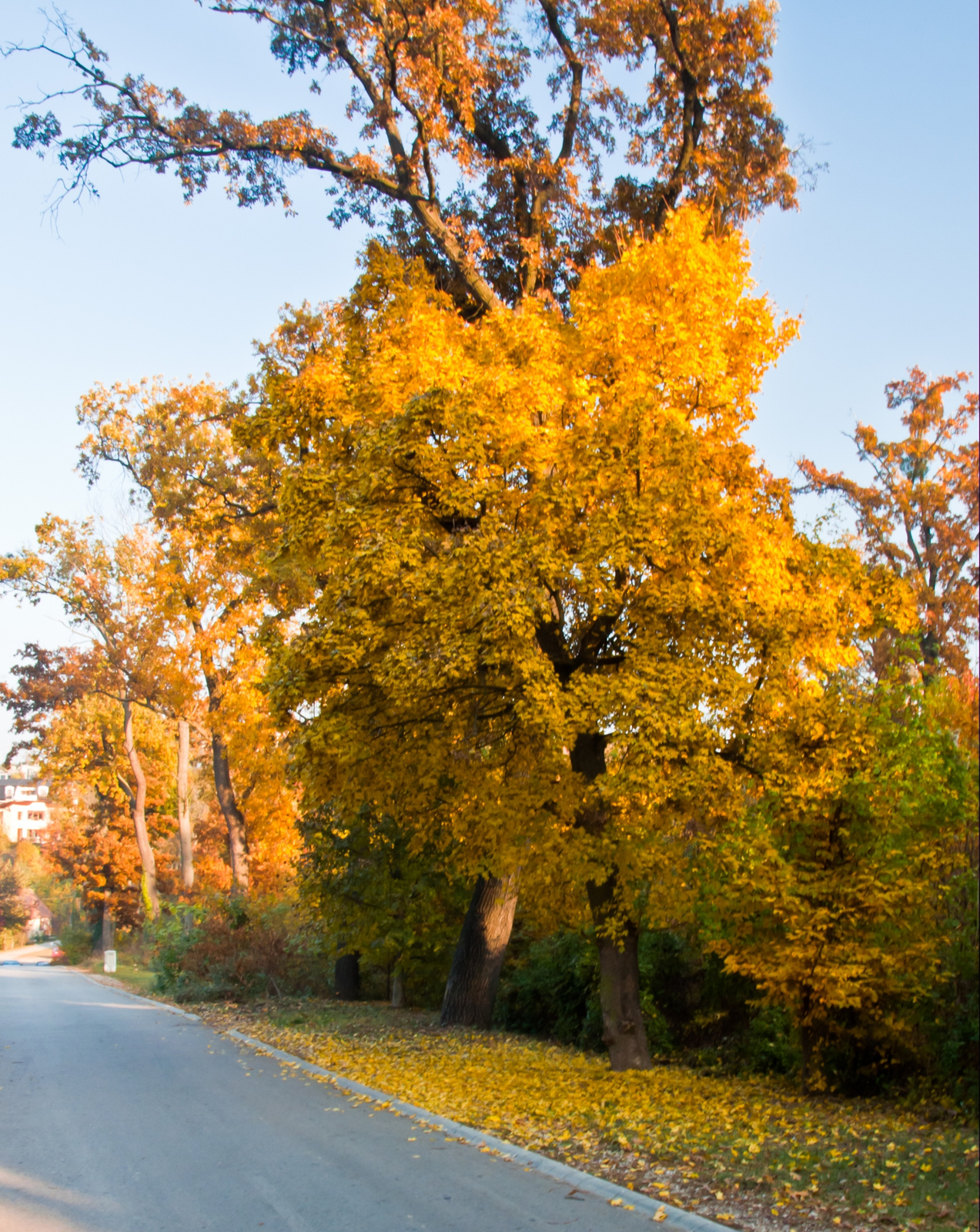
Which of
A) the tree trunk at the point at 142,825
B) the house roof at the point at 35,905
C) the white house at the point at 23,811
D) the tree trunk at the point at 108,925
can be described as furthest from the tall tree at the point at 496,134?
the white house at the point at 23,811

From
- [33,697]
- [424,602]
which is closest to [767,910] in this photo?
[424,602]

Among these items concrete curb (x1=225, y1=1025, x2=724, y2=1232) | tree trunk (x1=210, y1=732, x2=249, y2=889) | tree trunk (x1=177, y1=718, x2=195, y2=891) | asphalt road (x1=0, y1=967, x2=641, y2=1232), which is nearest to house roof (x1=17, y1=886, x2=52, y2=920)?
tree trunk (x1=177, y1=718, x2=195, y2=891)

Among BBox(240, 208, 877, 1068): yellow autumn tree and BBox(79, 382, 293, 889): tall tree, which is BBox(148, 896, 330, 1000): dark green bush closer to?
BBox(79, 382, 293, 889): tall tree

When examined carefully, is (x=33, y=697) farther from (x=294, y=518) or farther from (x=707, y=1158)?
(x=707, y=1158)

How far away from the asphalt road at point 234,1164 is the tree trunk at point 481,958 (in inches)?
181

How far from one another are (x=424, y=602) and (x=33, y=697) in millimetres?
34718

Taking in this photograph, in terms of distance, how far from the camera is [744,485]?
11484 millimetres

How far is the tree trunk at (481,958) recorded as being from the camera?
15.6 meters

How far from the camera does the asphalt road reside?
5.85 metres

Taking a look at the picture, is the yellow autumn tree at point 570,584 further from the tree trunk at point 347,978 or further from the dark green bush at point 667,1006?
the tree trunk at point 347,978

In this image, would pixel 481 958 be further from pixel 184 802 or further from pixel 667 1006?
pixel 184 802

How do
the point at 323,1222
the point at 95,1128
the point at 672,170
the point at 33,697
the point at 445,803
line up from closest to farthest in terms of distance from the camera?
the point at 323,1222 < the point at 95,1128 < the point at 445,803 < the point at 672,170 < the point at 33,697

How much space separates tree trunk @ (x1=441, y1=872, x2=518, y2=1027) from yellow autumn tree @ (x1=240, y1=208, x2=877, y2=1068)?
3.43 m

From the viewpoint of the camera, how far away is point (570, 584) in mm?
10969
